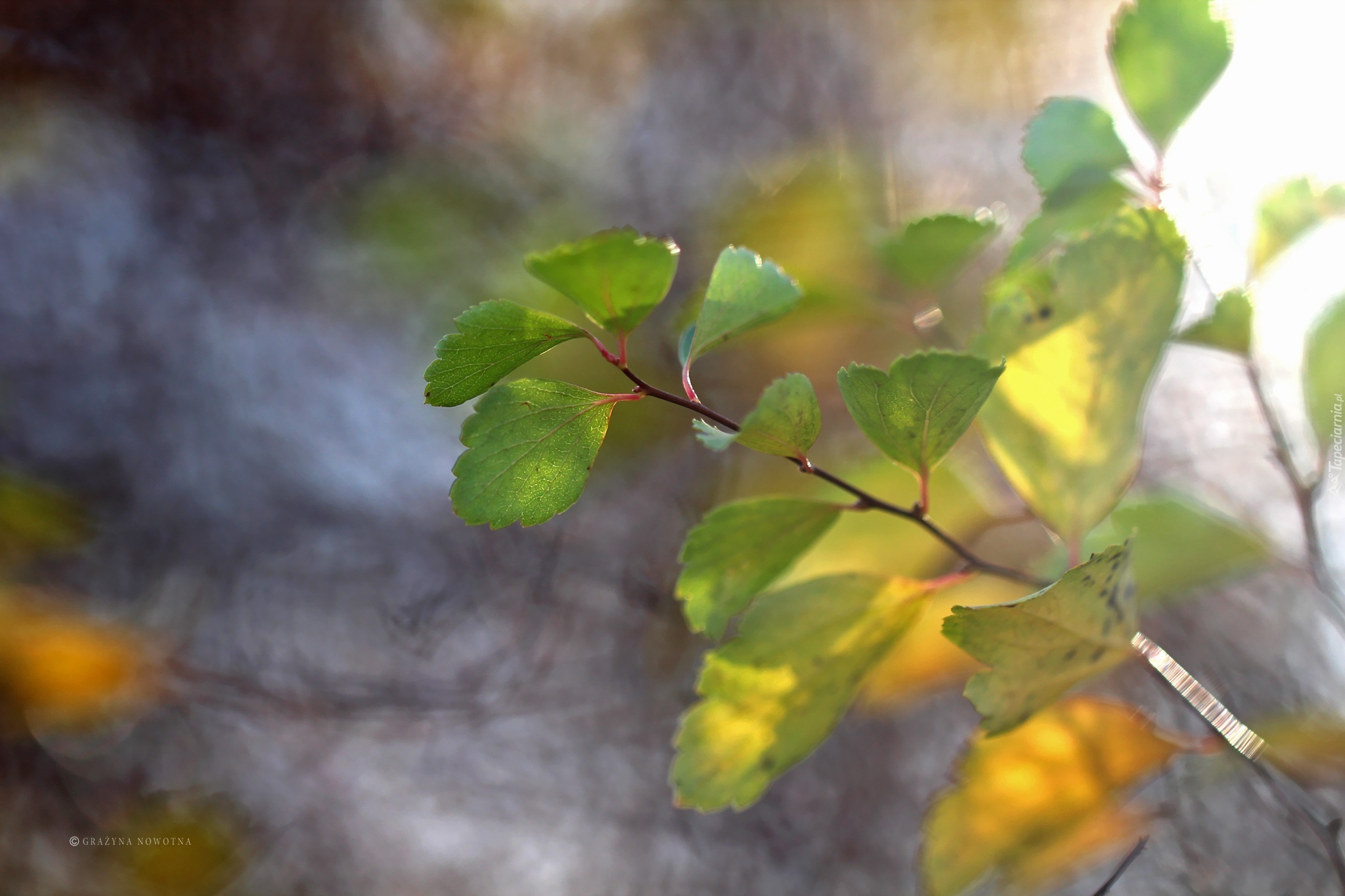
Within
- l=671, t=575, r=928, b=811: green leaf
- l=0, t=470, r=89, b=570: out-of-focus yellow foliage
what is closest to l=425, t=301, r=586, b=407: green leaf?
l=671, t=575, r=928, b=811: green leaf

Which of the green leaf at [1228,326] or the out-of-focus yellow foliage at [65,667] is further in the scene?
the out-of-focus yellow foliage at [65,667]

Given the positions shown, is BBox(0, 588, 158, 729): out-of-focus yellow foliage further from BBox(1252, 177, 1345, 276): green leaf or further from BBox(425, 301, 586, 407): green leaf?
BBox(1252, 177, 1345, 276): green leaf

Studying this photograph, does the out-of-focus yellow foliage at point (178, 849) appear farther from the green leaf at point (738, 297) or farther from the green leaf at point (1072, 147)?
the green leaf at point (1072, 147)

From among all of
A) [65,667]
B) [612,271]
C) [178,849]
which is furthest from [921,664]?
[65,667]

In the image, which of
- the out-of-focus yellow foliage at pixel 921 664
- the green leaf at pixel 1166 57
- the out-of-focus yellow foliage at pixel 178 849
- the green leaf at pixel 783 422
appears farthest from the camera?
the out-of-focus yellow foliage at pixel 178 849

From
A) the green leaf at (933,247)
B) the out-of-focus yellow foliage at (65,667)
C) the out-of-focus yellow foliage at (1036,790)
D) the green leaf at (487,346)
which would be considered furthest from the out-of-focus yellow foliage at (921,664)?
the out-of-focus yellow foliage at (65,667)

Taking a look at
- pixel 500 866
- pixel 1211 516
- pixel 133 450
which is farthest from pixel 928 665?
pixel 133 450

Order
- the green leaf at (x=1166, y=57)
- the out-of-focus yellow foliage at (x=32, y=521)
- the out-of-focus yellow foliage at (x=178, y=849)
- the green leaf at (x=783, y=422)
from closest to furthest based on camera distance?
the green leaf at (x=783, y=422)
the green leaf at (x=1166, y=57)
the out-of-focus yellow foliage at (x=178, y=849)
the out-of-focus yellow foliage at (x=32, y=521)

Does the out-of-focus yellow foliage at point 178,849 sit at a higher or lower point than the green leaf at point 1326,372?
higher
